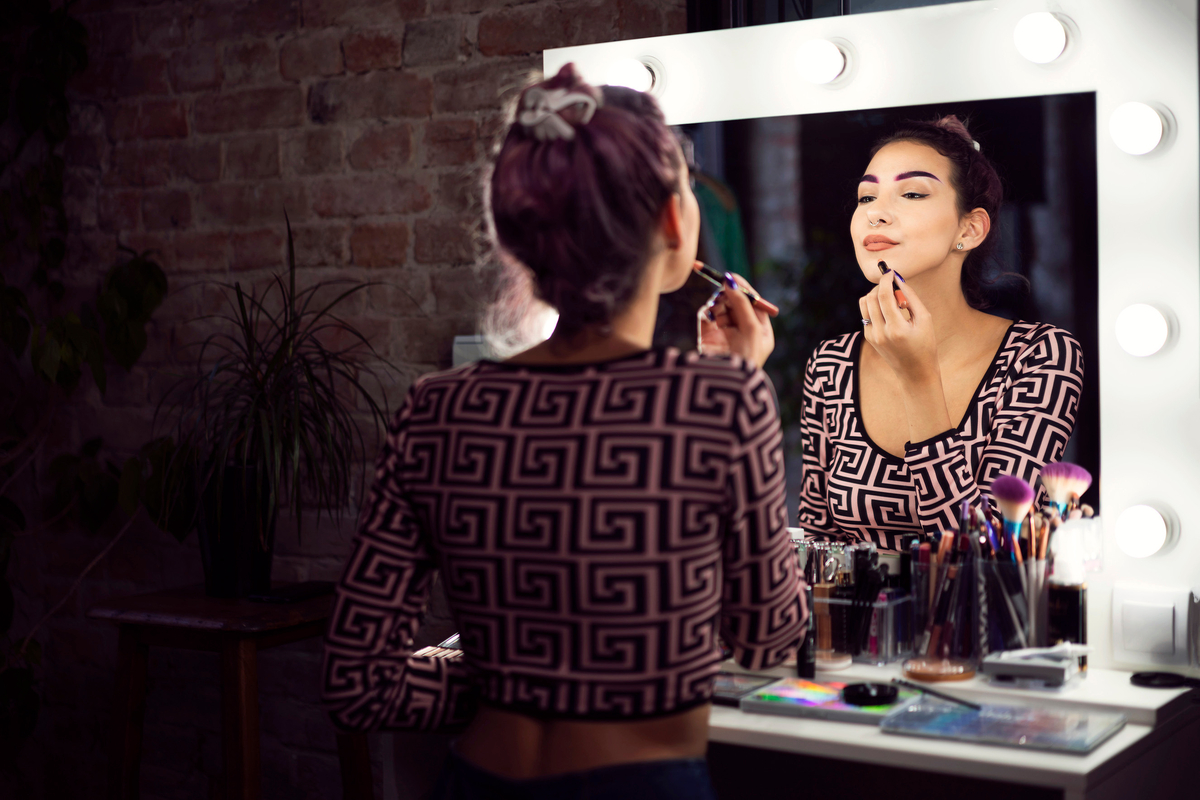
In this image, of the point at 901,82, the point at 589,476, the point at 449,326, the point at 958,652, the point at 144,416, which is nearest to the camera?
the point at 589,476

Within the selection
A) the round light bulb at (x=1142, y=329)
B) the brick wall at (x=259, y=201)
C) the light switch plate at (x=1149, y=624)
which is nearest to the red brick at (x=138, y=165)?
the brick wall at (x=259, y=201)

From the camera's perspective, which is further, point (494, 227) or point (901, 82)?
point (901, 82)

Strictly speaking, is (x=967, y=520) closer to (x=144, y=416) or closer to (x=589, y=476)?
(x=589, y=476)

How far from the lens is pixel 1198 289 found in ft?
4.64

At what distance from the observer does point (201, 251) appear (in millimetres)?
2449

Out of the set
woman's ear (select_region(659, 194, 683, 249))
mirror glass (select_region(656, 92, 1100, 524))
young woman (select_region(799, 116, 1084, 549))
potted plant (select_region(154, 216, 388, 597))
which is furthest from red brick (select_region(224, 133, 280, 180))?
woman's ear (select_region(659, 194, 683, 249))

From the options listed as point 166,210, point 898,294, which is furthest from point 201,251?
point 898,294

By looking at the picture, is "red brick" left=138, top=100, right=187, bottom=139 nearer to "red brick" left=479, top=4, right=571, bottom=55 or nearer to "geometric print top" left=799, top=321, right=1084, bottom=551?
"red brick" left=479, top=4, right=571, bottom=55

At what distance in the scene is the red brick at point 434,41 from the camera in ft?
7.08

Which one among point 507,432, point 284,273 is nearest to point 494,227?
point 507,432

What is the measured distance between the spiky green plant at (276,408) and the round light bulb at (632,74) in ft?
2.29

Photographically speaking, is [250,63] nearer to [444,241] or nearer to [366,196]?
[366,196]

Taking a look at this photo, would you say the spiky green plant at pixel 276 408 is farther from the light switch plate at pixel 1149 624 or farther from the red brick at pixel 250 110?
the light switch plate at pixel 1149 624

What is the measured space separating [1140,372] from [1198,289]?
0.12 meters
